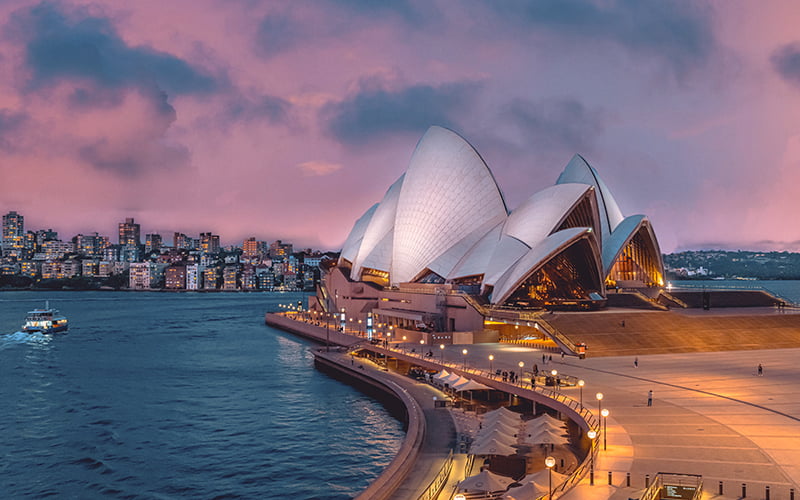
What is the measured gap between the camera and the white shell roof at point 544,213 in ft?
137

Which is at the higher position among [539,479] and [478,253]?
[478,253]

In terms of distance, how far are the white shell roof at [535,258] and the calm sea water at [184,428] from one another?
12180mm

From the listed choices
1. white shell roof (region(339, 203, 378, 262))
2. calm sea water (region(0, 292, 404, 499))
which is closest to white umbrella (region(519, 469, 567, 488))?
calm sea water (region(0, 292, 404, 499))

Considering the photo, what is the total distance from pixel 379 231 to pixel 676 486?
160 ft

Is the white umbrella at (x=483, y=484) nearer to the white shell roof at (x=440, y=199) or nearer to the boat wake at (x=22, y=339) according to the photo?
the white shell roof at (x=440, y=199)

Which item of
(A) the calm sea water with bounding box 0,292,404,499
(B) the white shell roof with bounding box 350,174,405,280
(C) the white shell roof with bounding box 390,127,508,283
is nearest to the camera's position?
(A) the calm sea water with bounding box 0,292,404,499

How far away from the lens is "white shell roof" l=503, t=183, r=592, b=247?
41.8m

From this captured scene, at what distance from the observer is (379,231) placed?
59.2 m

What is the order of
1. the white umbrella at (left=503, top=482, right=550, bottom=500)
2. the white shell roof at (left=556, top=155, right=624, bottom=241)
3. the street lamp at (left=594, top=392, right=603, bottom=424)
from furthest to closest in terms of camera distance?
the white shell roof at (left=556, top=155, right=624, bottom=241), the street lamp at (left=594, top=392, right=603, bottom=424), the white umbrella at (left=503, top=482, right=550, bottom=500)

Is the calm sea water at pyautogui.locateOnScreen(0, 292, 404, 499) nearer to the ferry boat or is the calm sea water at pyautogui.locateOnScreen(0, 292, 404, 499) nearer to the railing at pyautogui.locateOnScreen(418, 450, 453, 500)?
the railing at pyautogui.locateOnScreen(418, 450, 453, 500)

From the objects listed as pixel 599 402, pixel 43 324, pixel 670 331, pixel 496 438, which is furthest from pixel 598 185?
pixel 43 324

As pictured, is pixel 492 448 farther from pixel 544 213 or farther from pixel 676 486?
pixel 544 213

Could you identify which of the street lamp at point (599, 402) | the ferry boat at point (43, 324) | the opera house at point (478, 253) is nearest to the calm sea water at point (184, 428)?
the street lamp at point (599, 402)

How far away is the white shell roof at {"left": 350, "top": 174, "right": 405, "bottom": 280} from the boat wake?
93.0ft
